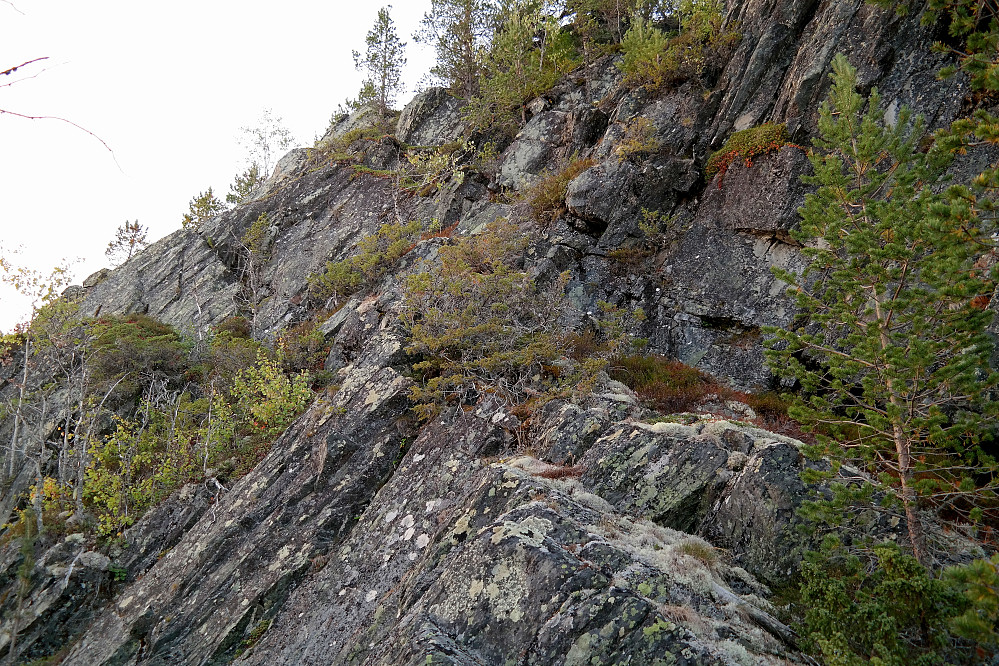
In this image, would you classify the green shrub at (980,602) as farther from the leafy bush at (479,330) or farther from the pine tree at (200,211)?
the pine tree at (200,211)

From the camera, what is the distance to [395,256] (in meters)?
20.8

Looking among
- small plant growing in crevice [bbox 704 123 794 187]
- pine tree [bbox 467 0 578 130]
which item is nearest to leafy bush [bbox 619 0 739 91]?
small plant growing in crevice [bbox 704 123 794 187]

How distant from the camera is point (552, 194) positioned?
18.1 meters

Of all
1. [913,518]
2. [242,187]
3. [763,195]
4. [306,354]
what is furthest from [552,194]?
[242,187]

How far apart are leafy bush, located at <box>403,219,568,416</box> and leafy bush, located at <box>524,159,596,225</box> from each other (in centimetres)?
305

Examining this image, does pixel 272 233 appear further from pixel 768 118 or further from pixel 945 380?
pixel 945 380

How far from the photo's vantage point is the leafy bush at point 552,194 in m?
17.9

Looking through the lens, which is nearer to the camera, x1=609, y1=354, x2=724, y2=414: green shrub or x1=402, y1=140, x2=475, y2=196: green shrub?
x1=609, y1=354, x2=724, y2=414: green shrub

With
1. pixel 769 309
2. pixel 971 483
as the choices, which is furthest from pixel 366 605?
pixel 769 309

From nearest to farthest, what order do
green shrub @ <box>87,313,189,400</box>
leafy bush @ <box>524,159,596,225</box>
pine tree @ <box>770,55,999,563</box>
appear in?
pine tree @ <box>770,55,999,563</box> → leafy bush @ <box>524,159,596,225</box> → green shrub @ <box>87,313,189,400</box>

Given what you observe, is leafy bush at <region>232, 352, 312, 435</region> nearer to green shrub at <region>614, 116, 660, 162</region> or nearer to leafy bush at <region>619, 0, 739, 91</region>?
green shrub at <region>614, 116, 660, 162</region>

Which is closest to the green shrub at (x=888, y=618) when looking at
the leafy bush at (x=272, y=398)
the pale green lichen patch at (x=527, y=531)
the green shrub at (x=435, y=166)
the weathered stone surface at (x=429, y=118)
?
the pale green lichen patch at (x=527, y=531)

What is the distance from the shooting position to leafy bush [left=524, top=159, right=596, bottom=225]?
17922mm

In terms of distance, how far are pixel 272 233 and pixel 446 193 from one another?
10.1 meters
